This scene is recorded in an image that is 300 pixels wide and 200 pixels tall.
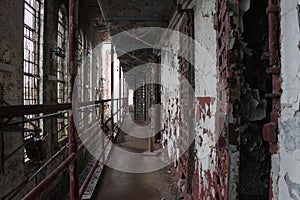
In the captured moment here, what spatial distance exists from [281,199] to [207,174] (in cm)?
83

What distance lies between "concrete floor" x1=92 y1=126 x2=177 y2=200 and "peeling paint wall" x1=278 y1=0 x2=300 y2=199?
6.86ft

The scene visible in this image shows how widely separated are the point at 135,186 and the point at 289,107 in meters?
2.56

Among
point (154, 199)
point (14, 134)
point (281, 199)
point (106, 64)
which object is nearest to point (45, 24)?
point (14, 134)

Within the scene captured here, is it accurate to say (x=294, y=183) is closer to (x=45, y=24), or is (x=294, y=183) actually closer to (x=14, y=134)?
(x=14, y=134)

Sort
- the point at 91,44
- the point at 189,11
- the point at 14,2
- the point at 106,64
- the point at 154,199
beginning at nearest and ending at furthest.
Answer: the point at 189,11, the point at 154,199, the point at 14,2, the point at 91,44, the point at 106,64

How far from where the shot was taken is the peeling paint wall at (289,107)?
0.81 meters

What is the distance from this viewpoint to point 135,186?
3.14 m

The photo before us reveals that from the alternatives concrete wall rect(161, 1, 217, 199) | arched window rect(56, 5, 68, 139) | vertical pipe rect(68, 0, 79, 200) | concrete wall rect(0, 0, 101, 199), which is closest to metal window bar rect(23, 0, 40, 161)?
concrete wall rect(0, 0, 101, 199)

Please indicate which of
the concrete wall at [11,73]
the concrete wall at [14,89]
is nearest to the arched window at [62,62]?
the concrete wall at [14,89]

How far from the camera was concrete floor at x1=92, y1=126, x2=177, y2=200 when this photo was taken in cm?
287

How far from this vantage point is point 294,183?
832 mm

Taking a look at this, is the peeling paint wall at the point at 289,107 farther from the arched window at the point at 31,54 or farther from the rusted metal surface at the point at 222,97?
the arched window at the point at 31,54

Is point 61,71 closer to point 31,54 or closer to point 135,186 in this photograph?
point 31,54

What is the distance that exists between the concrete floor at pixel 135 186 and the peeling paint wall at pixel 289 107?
2091 mm
